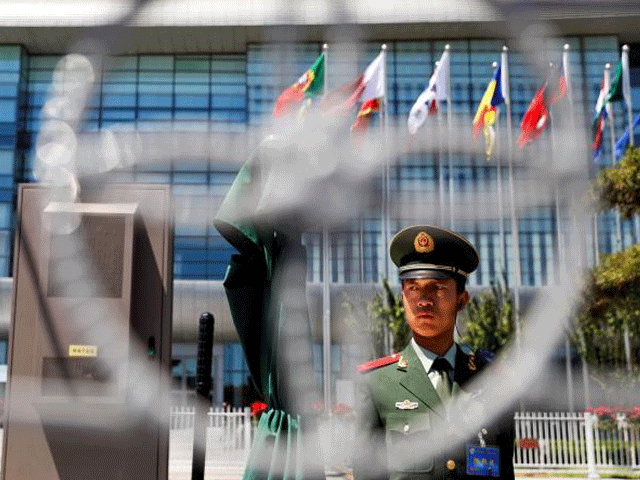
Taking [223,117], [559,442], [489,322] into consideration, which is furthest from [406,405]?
[489,322]

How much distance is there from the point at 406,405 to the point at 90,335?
294cm

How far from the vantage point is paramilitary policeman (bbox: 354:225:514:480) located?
226 cm

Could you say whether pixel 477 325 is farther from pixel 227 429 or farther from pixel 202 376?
pixel 202 376

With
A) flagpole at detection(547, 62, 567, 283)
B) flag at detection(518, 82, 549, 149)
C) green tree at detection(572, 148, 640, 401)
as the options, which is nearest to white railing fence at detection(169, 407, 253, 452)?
green tree at detection(572, 148, 640, 401)

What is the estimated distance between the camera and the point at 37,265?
4809 mm

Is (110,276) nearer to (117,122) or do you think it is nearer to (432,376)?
(117,122)

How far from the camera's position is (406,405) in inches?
90.7

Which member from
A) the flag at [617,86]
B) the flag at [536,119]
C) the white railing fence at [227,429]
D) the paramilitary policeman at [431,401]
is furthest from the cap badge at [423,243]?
the white railing fence at [227,429]

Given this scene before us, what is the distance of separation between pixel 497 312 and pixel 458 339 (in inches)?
644

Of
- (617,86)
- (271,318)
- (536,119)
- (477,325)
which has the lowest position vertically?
(271,318)

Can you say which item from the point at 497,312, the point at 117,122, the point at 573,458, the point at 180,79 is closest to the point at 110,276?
the point at 180,79

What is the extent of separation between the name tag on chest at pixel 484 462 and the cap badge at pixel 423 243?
1.95 feet

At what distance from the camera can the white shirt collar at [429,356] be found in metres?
2.32

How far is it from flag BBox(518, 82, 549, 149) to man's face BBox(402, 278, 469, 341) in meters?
1.25
